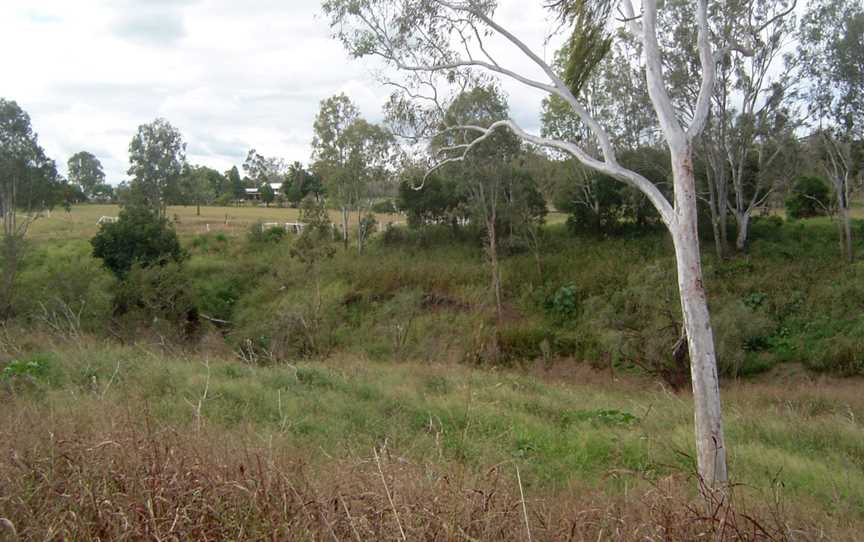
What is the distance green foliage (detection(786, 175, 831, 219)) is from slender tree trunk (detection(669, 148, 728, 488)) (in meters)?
31.5

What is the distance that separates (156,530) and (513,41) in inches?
260

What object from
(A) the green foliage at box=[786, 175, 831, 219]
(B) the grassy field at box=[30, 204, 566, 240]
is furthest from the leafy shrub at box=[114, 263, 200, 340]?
(A) the green foliage at box=[786, 175, 831, 219]

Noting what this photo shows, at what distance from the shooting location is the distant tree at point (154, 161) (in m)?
39.9

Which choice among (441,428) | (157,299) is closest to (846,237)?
(441,428)

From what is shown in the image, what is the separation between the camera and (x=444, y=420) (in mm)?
8102

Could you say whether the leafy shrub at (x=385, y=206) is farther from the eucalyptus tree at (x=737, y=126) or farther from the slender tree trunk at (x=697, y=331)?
the slender tree trunk at (x=697, y=331)

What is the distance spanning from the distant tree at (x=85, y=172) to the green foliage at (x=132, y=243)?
5052 centimetres

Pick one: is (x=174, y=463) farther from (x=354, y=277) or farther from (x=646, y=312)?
(x=354, y=277)

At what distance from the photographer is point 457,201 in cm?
3447

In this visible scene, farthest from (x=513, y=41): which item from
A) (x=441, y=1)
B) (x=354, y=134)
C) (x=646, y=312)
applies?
(x=354, y=134)

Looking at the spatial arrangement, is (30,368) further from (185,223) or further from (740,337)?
A: (185,223)

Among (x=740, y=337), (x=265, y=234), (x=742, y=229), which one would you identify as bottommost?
(x=740, y=337)

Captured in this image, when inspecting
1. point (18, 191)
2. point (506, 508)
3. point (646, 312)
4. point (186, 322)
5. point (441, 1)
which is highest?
point (441, 1)

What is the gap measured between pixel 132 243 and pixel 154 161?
1037 cm
